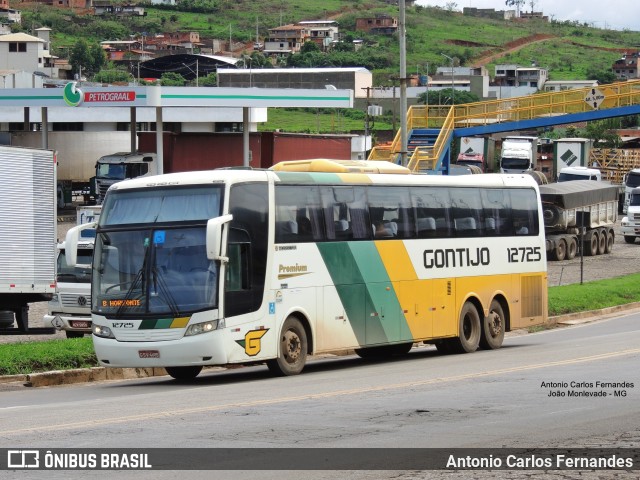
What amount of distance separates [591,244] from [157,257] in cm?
3734

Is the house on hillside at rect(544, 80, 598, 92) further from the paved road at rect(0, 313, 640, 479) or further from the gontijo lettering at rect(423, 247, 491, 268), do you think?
the paved road at rect(0, 313, 640, 479)

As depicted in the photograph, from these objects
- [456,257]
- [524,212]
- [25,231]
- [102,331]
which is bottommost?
[102,331]

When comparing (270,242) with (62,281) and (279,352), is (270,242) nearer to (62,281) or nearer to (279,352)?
(279,352)

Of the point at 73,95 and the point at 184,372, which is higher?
the point at 73,95

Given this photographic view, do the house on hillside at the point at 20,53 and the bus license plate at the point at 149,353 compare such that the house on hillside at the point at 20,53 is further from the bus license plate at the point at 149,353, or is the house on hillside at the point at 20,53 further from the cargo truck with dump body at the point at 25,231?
the bus license plate at the point at 149,353

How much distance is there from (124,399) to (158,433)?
3.72m

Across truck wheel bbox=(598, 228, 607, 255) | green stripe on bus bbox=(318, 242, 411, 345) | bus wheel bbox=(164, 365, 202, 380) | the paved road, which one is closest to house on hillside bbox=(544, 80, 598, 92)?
truck wheel bbox=(598, 228, 607, 255)

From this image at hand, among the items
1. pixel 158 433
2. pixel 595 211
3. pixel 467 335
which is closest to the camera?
pixel 158 433

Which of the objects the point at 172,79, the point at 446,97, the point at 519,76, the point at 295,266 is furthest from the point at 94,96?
the point at 519,76

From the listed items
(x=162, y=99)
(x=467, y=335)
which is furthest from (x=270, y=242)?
(x=162, y=99)

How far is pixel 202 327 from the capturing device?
17328 millimetres

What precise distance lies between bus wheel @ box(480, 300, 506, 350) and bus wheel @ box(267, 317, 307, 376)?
218 inches

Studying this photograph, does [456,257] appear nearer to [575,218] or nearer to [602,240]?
[575,218]

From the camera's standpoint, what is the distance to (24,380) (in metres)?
18.7
